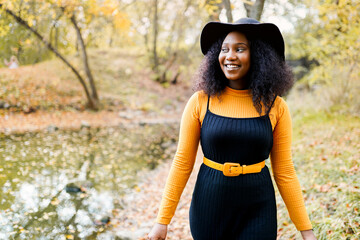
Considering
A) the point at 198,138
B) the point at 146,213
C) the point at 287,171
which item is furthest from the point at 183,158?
the point at 146,213

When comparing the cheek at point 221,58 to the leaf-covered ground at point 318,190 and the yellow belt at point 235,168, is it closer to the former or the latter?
the yellow belt at point 235,168

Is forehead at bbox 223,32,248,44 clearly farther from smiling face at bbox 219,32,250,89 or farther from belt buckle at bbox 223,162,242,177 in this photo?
belt buckle at bbox 223,162,242,177

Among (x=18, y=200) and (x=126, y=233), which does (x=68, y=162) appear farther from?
(x=126, y=233)

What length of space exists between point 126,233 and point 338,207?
2953mm

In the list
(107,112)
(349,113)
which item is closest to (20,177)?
(107,112)

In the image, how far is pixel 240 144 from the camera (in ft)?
5.07

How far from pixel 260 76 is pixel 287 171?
629mm

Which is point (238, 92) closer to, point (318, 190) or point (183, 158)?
point (183, 158)

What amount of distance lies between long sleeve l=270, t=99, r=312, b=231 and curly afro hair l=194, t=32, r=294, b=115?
0.12 m

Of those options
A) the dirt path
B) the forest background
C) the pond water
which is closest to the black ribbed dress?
the forest background

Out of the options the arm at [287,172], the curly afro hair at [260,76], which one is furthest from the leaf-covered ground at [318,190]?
the curly afro hair at [260,76]

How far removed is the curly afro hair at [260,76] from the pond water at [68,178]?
324 centimetres

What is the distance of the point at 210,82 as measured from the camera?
5.63 ft

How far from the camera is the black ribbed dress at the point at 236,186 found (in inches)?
61.1
